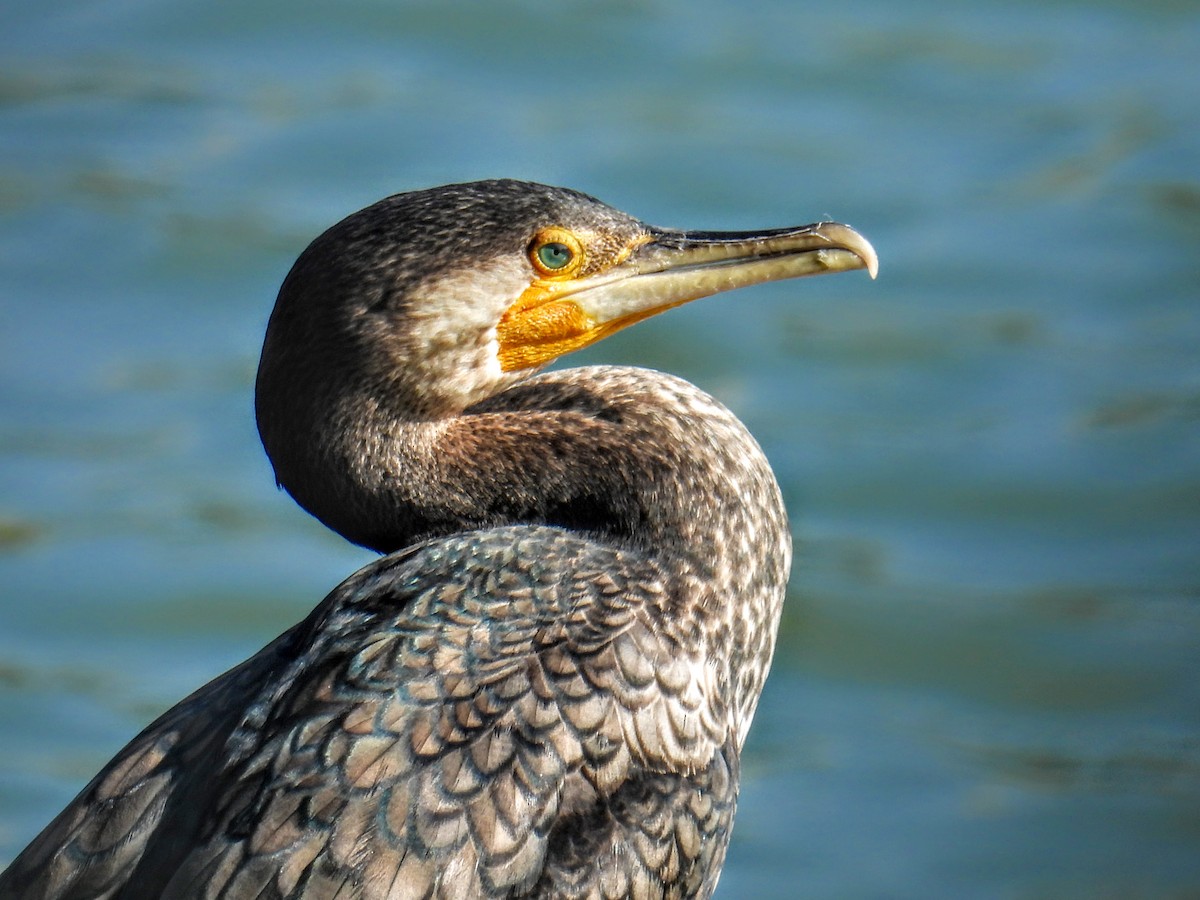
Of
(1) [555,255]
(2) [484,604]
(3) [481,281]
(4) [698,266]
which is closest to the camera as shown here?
(2) [484,604]

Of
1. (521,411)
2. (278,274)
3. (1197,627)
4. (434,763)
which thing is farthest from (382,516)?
(278,274)

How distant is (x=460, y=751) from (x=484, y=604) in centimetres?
34

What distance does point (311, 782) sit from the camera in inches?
150

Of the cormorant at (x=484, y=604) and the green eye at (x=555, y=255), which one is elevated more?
the green eye at (x=555, y=255)

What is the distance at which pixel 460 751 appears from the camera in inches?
152

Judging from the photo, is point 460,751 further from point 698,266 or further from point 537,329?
point 698,266

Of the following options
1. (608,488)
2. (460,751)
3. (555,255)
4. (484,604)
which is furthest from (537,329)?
(460,751)

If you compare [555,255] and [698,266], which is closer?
[555,255]

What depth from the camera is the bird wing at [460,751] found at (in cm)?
377

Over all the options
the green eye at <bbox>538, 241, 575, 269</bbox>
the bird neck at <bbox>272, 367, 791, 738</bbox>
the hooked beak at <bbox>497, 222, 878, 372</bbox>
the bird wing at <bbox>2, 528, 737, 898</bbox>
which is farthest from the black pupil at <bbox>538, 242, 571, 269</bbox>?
the bird wing at <bbox>2, 528, 737, 898</bbox>

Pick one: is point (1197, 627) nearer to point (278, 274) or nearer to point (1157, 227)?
point (1157, 227)

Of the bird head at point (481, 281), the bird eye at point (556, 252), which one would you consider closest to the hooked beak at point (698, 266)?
the bird head at point (481, 281)

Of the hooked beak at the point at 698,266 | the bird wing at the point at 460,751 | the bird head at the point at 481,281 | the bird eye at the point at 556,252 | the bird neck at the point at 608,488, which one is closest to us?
the bird wing at the point at 460,751

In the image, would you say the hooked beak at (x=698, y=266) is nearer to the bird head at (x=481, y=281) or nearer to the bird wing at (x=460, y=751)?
the bird head at (x=481, y=281)
